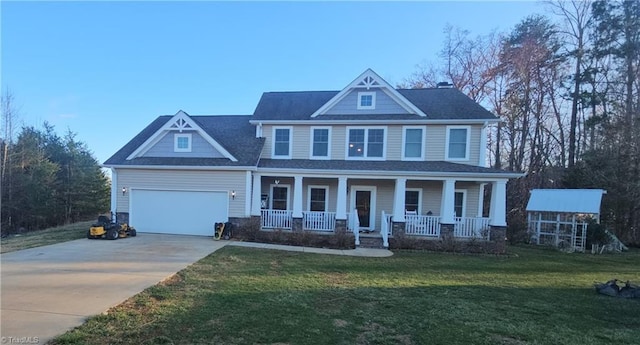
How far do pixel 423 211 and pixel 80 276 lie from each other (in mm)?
12179

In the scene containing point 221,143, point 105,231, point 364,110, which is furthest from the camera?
point 364,110

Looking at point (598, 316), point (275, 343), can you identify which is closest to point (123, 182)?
point (275, 343)

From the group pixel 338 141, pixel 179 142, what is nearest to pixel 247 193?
pixel 179 142

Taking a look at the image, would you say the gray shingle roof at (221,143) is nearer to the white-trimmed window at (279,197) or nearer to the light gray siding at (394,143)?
the white-trimmed window at (279,197)

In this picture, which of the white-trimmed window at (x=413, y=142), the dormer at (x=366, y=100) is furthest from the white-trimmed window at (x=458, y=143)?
the dormer at (x=366, y=100)

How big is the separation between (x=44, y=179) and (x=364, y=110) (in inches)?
891

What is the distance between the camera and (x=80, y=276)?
648 centimetres

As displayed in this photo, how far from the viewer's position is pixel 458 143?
45.3 feet

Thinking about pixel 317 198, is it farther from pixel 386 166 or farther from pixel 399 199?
pixel 399 199

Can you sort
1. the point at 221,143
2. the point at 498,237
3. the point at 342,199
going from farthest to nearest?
the point at 221,143 → the point at 342,199 → the point at 498,237

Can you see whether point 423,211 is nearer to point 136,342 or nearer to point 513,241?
point 513,241

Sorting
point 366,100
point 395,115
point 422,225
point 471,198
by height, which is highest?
point 366,100

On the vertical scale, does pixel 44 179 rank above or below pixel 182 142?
below

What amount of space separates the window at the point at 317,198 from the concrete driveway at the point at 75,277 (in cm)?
493
